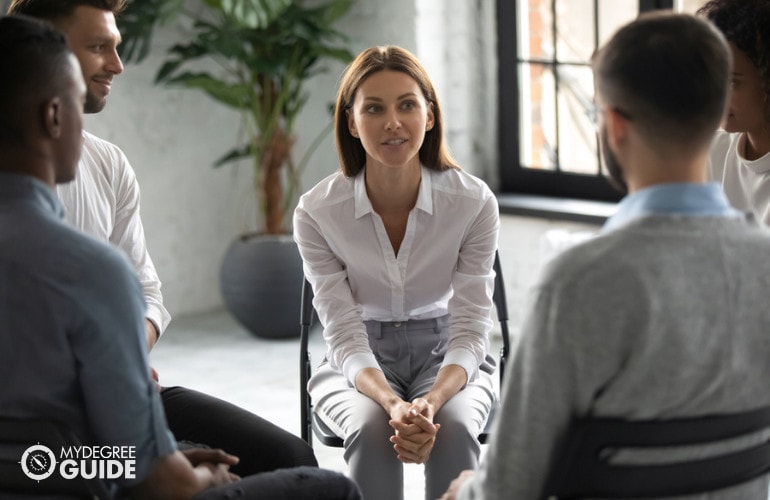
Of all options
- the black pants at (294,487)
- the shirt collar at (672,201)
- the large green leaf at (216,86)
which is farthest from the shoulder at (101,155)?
the large green leaf at (216,86)

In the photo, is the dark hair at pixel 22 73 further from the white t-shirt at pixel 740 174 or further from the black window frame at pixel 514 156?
the black window frame at pixel 514 156

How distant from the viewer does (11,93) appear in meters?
1.61

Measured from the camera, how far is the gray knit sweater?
142 centimetres

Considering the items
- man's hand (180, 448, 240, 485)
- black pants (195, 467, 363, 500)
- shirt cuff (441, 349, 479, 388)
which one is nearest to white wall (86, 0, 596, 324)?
shirt cuff (441, 349, 479, 388)

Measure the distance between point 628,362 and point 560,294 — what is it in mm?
120

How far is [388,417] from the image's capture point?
8.15 feet

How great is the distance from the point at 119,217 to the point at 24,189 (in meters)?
0.96

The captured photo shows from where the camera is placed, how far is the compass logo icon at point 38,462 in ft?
5.31

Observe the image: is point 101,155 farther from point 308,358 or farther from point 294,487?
point 294,487

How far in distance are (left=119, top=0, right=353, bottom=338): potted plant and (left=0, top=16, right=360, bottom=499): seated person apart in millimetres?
2847

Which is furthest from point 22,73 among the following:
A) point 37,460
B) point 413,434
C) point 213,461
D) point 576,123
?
point 576,123

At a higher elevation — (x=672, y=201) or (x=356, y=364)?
(x=672, y=201)

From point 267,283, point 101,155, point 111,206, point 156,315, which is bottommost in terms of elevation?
point 267,283

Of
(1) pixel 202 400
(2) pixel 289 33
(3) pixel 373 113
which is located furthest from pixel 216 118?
(1) pixel 202 400
